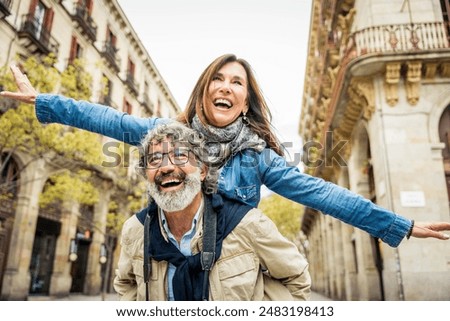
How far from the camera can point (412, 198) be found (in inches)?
358

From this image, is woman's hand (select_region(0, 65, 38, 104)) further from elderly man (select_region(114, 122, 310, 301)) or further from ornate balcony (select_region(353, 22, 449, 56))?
ornate balcony (select_region(353, 22, 449, 56))

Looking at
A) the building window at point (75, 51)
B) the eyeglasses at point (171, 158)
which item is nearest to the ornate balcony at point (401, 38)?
the eyeglasses at point (171, 158)

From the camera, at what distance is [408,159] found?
9.38 metres

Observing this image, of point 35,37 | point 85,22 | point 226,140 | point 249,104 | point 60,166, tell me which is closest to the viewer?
point 226,140

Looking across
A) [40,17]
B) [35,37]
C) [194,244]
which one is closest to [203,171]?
[194,244]

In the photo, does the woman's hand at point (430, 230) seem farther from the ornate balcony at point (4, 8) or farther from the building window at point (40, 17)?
the building window at point (40, 17)

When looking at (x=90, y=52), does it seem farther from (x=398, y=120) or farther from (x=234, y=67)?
(x=234, y=67)

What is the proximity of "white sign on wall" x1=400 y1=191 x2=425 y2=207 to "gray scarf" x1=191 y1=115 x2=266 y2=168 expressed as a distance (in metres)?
7.78

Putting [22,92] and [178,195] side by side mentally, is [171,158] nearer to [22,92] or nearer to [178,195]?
[178,195]

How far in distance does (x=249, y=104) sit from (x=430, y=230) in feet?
4.16

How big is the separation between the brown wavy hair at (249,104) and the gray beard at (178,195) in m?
0.53

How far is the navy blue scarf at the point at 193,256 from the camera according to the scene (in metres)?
1.80

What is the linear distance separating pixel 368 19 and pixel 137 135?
1012 cm

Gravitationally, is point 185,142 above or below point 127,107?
below
